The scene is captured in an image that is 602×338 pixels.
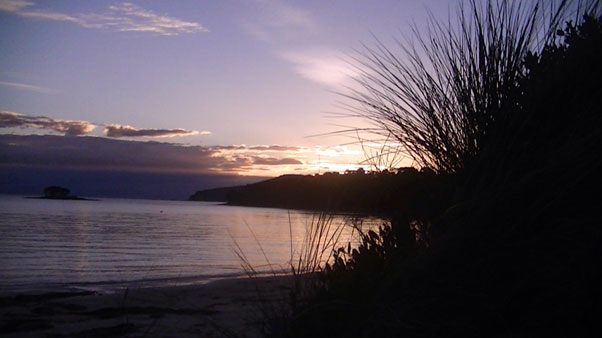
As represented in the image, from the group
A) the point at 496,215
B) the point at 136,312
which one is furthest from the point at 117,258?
the point at 496,215

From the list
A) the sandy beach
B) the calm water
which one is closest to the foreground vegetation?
the sandy beach

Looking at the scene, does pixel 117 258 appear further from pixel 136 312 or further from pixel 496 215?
pixel 496 215

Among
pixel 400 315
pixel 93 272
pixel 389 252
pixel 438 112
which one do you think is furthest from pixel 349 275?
pixel 93 272

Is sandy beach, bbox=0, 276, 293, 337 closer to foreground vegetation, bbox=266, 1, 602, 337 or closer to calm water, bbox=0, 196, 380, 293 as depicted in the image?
calm water, bbox=0, 196, 380, 293

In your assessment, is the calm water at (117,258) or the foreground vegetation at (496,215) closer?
the foreground vegetation at (496,215)

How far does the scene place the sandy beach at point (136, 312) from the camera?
6.29 metres

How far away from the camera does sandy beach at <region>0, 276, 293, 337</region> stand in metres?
6.29

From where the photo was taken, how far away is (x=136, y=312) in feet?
25.6

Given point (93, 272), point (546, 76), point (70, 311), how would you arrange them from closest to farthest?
1. point (546, 76)
2. point (70, 311)
3. point (93, 272)

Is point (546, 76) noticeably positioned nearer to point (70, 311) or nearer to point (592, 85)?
point (592, 85)

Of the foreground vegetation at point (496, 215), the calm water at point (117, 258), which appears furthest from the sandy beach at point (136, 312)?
the foreground vegetation at point (496, 215)

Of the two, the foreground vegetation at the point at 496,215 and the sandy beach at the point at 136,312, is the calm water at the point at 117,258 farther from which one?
the foreground vegetation at the point at 496,215

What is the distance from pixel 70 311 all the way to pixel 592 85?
748 centimetres

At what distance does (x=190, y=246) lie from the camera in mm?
20484
